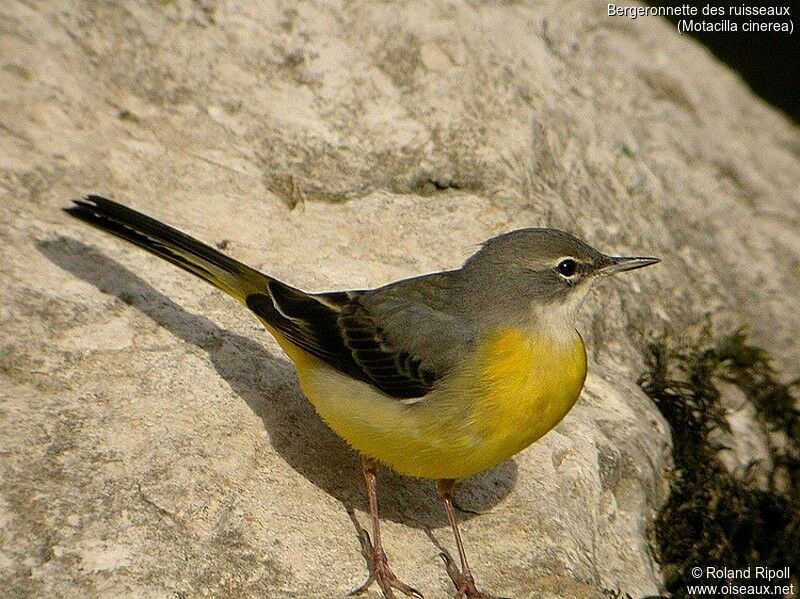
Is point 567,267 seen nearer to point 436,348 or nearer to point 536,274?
point 536,274

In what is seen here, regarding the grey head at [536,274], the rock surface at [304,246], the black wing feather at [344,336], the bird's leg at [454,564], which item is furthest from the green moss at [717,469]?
the black wing feather at [344,336]

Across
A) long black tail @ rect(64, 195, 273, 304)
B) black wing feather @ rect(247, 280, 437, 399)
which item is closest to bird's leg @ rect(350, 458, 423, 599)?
black wing feather @ rect(247, 280, 437, 399)

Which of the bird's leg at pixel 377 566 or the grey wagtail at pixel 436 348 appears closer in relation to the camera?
the bird's leg at pixel 377 566

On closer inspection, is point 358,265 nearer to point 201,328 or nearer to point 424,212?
point 424,212

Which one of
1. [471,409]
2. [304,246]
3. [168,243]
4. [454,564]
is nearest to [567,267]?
[471,409]

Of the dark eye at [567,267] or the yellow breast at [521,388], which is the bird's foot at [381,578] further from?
the dark eye at [567,267]

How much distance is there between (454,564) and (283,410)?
1.30 meters

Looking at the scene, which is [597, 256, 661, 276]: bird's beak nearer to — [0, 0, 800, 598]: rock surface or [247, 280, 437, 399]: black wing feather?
[0, 0, 800, 598]: rock surface

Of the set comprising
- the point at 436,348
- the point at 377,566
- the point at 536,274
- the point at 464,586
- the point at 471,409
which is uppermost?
the point at 536,274

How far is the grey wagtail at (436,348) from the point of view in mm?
5094

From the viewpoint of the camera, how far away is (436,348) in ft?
17.6

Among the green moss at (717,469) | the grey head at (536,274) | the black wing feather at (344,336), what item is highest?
the grey head at (536,274)

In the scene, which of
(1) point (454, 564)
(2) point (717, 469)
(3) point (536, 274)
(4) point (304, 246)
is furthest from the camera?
(2) point (717, 469)

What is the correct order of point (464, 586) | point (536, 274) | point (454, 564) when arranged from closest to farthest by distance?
point (464, 586) < point (454, 564) < point (536, 274)
